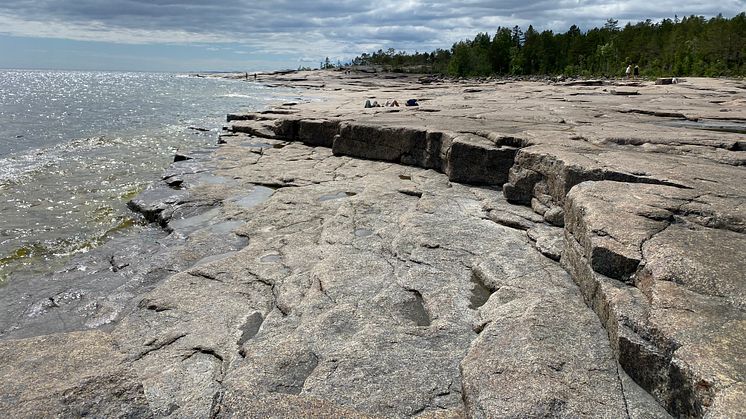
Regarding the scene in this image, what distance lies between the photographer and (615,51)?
261 feet

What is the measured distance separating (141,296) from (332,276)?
2739mm

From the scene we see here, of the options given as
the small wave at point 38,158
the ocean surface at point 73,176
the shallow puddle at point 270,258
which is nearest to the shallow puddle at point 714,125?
the shallow puddle at point 270,258

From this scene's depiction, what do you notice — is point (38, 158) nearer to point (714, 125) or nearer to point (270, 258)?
point (270, 258)

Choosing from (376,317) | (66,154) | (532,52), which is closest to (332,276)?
(376,317)

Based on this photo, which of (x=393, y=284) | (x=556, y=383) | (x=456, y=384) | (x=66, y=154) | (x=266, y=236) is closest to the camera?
(x=556, y=383)

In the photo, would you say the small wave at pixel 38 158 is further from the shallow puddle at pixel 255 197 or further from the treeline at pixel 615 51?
the treeline at pixel 615 51

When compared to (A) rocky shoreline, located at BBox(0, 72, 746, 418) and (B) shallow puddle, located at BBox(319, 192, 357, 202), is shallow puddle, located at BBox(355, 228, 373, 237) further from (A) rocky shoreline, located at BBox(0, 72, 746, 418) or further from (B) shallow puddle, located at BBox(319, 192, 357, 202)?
(B) shallow puddle, located at BBox(319, 192, 357, 202)

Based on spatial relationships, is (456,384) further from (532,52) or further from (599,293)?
(532,52)

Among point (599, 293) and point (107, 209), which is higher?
point (599, 293)

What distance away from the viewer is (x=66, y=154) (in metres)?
19.8

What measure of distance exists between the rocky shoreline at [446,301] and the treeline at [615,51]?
58.9 meters

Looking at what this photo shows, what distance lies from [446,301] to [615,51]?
85.8m

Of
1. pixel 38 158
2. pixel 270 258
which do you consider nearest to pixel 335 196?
pixel 270 258

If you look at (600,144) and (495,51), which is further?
(495,51)
